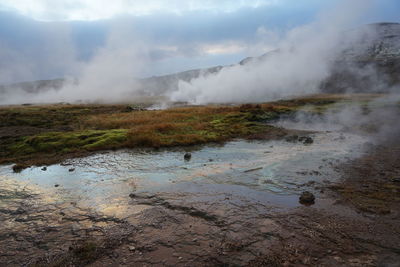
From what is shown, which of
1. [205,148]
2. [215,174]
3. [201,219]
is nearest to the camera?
[201,219]

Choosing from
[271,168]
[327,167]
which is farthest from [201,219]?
[327,167]

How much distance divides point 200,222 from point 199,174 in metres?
5.22

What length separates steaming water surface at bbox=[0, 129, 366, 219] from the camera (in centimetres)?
1102

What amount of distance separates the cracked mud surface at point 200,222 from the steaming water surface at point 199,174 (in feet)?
0.30

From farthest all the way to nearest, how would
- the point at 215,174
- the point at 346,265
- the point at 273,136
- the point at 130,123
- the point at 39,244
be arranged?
the point at 130,123 < the point at 273,136 < the point at 215,174 < the point at 39,244 < the point at 346,265

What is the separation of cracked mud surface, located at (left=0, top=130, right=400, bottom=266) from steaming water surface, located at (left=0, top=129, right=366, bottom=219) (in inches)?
3.6

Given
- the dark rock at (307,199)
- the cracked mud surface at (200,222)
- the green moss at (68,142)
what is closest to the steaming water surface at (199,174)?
the cracked mud surface at (200,222)

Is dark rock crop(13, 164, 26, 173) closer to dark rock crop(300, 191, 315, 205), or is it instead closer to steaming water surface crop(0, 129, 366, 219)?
steaming water surface crop(0, 129, 366, 219)

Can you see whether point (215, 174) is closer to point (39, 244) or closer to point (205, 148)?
point (205, 148)

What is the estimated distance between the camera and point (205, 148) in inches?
782

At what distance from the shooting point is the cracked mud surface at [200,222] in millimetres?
6879

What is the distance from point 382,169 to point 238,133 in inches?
524

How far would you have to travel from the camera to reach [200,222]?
876 cm

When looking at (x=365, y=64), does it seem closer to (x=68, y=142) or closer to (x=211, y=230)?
(x=68, y=142)
